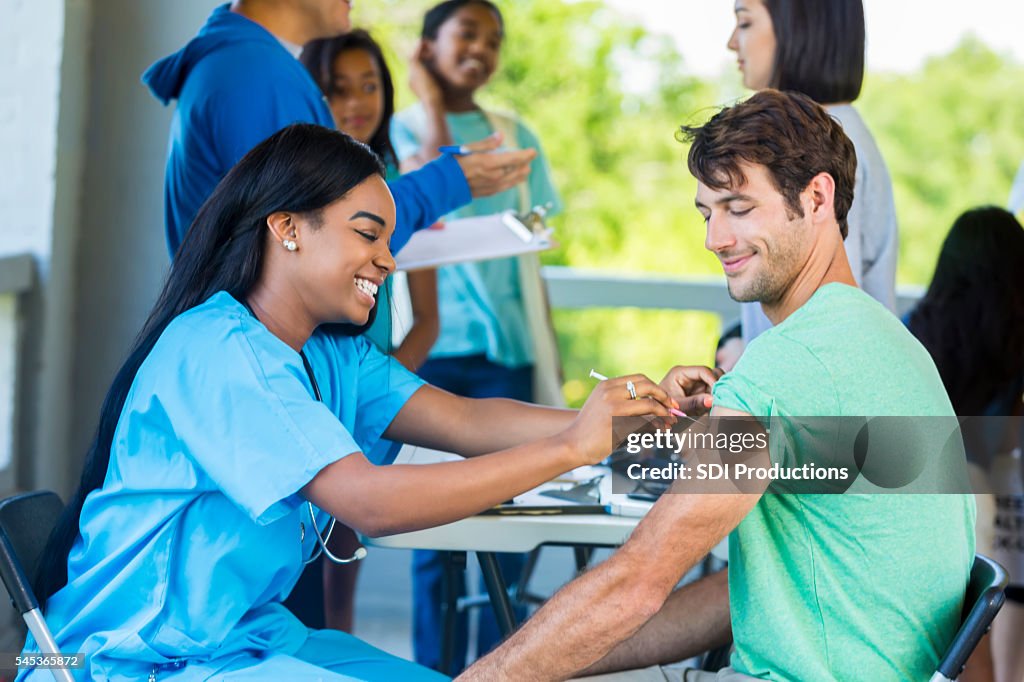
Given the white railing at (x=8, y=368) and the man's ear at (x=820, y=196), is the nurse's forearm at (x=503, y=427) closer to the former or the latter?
the man's ear at (x=820, y=196)

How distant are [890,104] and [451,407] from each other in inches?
353

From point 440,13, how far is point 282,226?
171 centimetres

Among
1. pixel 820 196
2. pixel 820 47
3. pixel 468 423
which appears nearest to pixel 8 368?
pixel 468 423

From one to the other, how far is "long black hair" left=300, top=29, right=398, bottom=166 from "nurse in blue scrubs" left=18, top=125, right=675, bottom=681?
3.60ft

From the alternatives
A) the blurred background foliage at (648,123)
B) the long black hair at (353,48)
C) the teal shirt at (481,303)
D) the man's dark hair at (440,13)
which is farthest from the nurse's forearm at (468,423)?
the blurred background foliage at (648,123)

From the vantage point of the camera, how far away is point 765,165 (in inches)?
57.9

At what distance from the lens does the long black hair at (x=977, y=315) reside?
7.69 feet

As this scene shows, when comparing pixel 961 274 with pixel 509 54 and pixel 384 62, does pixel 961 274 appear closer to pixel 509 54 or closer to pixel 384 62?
pixel 384 62

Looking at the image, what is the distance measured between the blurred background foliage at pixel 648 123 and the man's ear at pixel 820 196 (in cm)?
808

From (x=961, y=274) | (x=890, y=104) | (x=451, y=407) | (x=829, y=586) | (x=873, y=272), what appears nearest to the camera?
(x=829, y=586)

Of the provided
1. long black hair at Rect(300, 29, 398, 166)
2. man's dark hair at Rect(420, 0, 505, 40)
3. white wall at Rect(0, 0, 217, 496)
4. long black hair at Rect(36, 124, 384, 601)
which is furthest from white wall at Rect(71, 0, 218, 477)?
long black hair at Rect(36, 124, 384, 601)

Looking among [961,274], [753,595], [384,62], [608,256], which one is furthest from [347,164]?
[608,256]

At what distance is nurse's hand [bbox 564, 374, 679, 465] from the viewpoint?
1.32 m

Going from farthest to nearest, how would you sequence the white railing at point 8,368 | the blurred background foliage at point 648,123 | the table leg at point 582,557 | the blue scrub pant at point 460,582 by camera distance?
1. the blurred background foliage at point 648,123
2. the white railing at point 8,368
3. the blue scrub pant at point 460,582
4. the table leg at point 582,557
